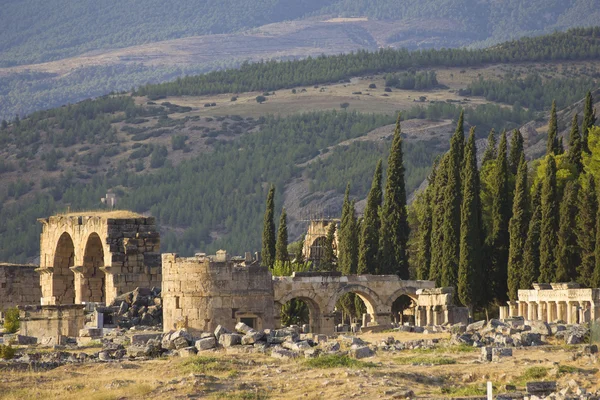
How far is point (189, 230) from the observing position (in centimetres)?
15462

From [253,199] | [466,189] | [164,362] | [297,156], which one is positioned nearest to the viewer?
[164,362]

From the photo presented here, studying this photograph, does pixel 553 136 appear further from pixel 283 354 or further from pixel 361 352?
pixel 283 354

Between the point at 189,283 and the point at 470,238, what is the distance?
17.2m

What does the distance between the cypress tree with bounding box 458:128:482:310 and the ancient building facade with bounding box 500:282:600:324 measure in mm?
1744

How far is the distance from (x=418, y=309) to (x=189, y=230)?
95.6 metres

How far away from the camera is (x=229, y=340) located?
38.2 meters

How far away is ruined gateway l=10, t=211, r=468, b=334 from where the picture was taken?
48031mm

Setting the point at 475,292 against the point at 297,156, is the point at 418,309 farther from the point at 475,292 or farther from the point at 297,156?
the point at 297,156

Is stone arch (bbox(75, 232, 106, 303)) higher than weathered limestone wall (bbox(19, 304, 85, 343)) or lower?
higher

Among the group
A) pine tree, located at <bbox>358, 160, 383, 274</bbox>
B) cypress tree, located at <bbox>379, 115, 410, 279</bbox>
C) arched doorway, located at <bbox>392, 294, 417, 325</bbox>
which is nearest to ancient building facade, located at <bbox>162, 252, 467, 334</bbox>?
arched doorway, located at <bbox>392, 294, 417, 325</bbox>

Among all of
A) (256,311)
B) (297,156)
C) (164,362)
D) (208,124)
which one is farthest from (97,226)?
(208,124)

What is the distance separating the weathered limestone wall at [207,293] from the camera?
47969mm

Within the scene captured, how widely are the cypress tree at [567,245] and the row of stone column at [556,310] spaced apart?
62.4 inches

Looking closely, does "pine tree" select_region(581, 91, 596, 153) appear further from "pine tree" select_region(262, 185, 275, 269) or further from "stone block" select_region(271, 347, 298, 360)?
"stone block" select_region(271, 347, 298, 360)
